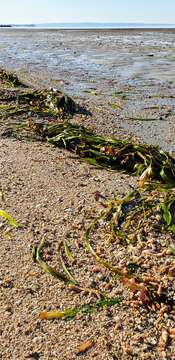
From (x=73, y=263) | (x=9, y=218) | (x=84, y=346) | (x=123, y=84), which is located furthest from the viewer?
(x=123, y=84)

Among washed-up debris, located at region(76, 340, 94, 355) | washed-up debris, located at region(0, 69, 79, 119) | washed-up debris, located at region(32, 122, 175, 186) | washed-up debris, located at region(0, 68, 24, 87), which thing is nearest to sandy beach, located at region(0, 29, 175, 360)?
washed-up debris, located at region(76, 340, 94, 355)

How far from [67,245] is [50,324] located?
71 centimetres

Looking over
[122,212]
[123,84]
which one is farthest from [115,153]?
[123,84]

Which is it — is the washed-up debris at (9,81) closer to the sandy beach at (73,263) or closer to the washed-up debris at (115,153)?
the sandy beach at (73,263)

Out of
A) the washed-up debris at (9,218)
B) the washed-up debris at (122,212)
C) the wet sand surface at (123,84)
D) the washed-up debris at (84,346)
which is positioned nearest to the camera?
the washed-up debris at (84,346)

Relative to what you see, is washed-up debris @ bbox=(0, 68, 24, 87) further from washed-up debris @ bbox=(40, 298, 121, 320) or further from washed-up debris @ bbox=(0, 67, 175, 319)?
washed-up debris @ bbox=(40, 298, 121, 320)

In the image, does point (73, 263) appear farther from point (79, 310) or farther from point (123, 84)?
point (123, 84)

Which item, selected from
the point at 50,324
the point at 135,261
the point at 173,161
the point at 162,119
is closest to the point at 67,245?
the point at 135,261

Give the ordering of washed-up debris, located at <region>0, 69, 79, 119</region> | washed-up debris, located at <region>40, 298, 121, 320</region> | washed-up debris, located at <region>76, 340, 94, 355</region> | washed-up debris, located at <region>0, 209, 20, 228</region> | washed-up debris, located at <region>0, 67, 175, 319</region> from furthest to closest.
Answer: washed-up debris, located at <region>0, 69, 79, 119</region>
washed-up debris, located at <region>0, 209, 20, 228</region>
washed-up debris, located at <region>0, 67, 175, 319</region>
washed-up debris, located at <region>40, 298, 121, 320</region>
washed-up debris, located at <region>76, 340, 94, 355</region>

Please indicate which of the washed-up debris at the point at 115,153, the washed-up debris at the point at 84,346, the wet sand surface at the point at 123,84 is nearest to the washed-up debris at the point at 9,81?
the wet sand surface at the point at 123,84

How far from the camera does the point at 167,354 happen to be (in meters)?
2.12

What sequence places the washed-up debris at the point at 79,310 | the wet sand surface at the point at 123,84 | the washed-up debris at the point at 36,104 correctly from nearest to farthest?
the washed-up debris at the point at 79,310
the washed-up debris at the point at 36,104
the wet sand surface at the point at 123,84

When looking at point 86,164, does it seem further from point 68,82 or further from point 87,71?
point 87,71

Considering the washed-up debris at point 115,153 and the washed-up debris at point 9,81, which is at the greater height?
the washed-up debris at point 9,81
